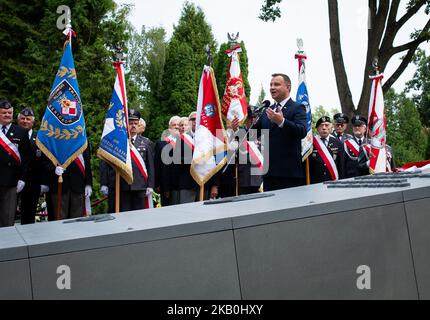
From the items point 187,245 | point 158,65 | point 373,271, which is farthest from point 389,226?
point 158,65

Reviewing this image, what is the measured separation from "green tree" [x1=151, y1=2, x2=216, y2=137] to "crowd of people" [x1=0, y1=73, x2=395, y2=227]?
65.1ft

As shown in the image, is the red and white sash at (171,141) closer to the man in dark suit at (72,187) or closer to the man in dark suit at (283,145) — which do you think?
the man in dark suit at (72,187)

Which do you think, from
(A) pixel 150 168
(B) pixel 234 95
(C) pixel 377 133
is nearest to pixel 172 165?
(A) pixel 150 168

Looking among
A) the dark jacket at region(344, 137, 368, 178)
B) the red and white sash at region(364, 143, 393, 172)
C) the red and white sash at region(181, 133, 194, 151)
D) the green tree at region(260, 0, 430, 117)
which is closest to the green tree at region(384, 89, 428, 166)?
the green tree at region(260, 0, 430, 117)

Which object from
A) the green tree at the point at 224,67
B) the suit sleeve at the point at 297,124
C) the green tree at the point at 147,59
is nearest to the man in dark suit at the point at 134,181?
the suit sleeve at the point at 297,124

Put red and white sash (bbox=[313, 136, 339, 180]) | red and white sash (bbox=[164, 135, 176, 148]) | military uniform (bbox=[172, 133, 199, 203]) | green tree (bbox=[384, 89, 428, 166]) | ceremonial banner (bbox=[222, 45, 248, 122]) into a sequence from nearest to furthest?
ceremonial banner (bbox=[222, 45, 248, 122]), red and white sash (bbox=[313, 136, 339, 180]), military uniform (bbox=[172, 133, 199, 203]), red and white sash (bbox=[164, 135, 176, 148]), green tree (bbox=[384, 89, 428, 166])

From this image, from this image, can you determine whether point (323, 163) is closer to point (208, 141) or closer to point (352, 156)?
point (352, 156)

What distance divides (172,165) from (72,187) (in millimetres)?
1577

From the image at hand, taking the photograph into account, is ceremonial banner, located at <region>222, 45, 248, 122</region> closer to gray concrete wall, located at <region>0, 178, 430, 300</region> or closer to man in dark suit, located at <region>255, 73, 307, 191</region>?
man in dark suit, located at <region>255, 73, 307, 191</region>

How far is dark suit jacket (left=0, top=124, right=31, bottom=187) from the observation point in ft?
24.7

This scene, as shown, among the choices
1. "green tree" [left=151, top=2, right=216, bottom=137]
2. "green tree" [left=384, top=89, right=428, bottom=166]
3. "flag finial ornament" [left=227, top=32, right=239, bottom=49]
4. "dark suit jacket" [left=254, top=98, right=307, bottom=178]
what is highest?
"green tree" [left=151, top=2, right=216, bottom=137]

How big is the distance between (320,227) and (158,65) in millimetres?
38064

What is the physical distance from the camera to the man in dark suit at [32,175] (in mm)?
8102

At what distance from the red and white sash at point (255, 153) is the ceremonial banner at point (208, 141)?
1.26 m
